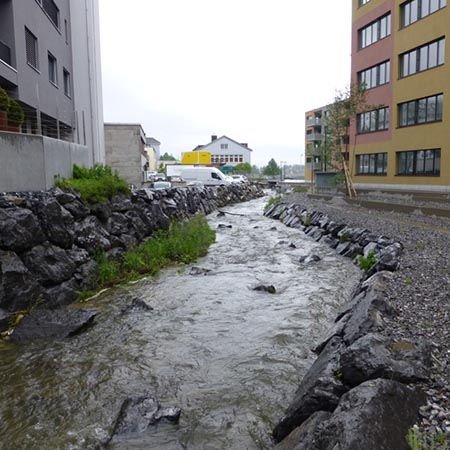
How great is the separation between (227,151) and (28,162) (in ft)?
332

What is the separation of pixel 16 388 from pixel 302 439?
11.8 ft

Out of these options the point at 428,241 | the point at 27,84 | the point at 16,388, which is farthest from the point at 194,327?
the point at 27,84

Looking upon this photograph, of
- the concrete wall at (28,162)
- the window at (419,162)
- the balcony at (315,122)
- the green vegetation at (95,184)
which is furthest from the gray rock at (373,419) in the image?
the balcony at (315,122)

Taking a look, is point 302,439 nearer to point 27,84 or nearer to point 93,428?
point 93,428

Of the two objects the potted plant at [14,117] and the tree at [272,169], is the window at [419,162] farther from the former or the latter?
the tree at [272,169]

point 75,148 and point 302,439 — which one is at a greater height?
point 75,148

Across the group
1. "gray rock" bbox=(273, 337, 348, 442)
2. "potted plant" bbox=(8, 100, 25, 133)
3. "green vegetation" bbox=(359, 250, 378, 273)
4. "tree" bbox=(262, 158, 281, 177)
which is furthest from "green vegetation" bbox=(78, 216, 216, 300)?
"tree" bbox=(262, 158, 281, 177)

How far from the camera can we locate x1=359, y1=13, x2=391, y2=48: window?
94.1 feet

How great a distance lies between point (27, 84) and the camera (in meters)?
17.4

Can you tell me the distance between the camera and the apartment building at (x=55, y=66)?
15.8m

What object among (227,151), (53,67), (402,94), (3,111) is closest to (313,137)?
(227,151)

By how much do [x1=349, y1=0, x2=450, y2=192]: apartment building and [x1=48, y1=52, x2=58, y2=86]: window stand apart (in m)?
20.3

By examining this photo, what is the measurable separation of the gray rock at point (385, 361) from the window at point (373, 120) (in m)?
27.2

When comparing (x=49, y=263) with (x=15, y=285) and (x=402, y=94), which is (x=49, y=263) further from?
(x=402, y=94)
